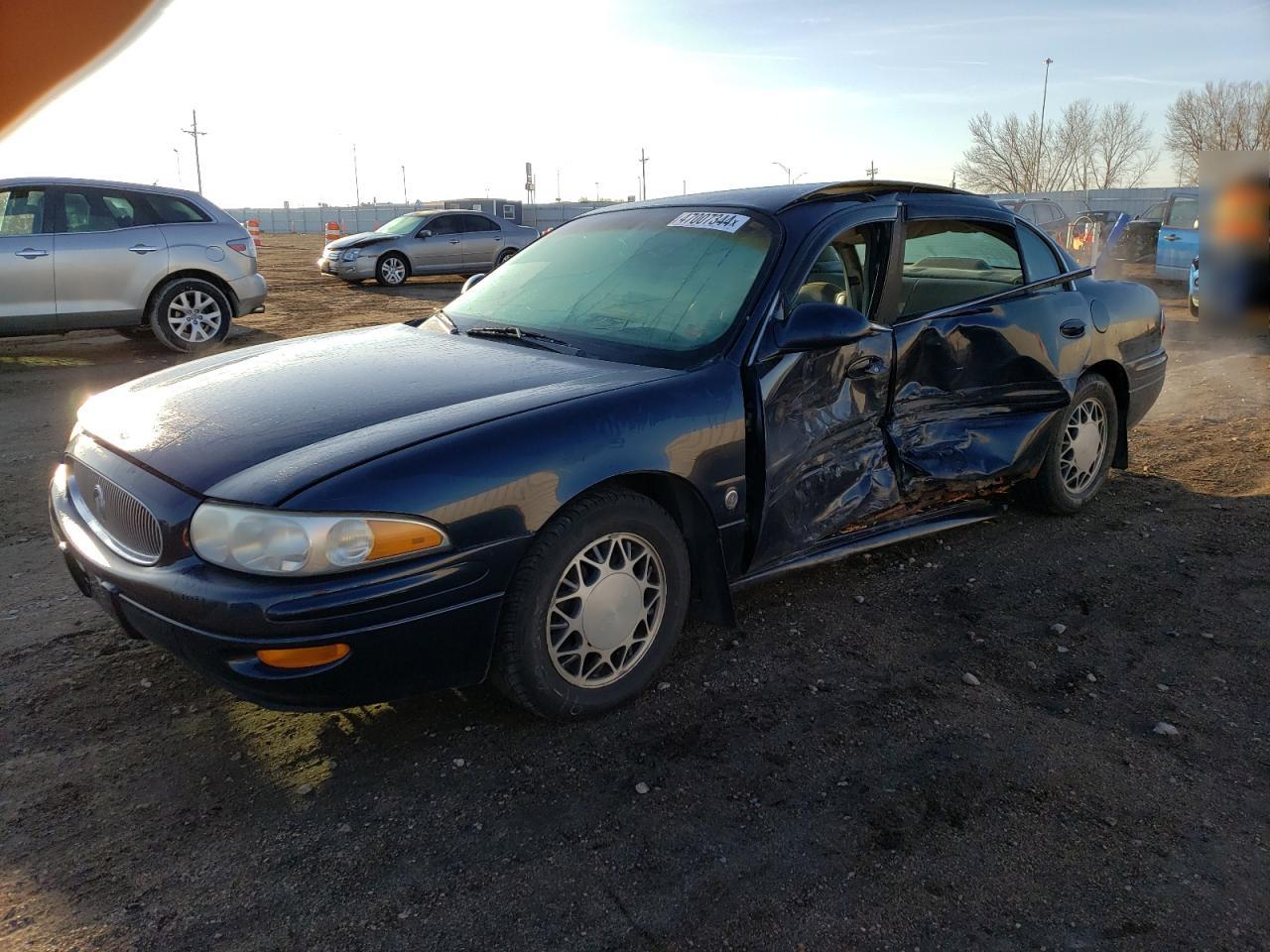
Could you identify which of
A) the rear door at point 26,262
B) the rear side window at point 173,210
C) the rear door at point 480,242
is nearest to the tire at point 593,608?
the rear door at point 26,262

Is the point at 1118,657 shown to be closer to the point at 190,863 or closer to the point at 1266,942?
the point at 1266,942

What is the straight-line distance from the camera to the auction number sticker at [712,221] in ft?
11.9

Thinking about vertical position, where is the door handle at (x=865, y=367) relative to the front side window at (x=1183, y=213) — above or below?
below

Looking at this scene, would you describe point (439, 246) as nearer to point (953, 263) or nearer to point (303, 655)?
point (953, 263)

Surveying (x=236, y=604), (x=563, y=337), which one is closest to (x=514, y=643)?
(x=236, y=604)

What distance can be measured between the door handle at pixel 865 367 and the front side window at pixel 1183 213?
13.7m

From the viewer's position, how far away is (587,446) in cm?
275

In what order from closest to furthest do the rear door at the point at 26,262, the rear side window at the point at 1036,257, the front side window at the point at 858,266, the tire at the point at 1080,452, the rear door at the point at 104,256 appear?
the front side window at the point at 858,266
the rear side window at the point at 1036,257
the tire at the point at 1080,452
the rear door at the point at 26,262
the rear door at the point at 104,256

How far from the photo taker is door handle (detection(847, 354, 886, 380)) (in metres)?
3.55

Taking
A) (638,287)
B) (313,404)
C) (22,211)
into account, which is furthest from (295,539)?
(22,211)

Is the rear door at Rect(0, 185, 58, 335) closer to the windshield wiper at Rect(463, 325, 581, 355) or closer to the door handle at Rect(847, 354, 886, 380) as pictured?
the windshield wiper at Rect(463, 325, 581, 355)

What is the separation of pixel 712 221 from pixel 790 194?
1.07 feet

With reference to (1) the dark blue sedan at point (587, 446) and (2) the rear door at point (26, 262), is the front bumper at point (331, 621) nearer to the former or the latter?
(1) the dark blue sedan at point (587, 446)

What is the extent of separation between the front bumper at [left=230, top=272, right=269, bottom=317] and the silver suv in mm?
10
